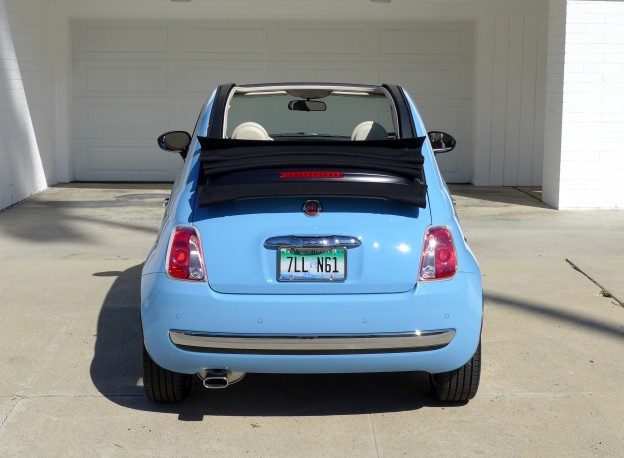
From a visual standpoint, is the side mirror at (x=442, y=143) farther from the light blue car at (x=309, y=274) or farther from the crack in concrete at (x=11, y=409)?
the crack in concrete at (x=11, y=409)

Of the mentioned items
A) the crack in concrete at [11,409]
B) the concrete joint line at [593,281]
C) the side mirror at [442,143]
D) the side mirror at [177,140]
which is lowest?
the concrete joint line at [593,281]

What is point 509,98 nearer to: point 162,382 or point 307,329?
point 162,382

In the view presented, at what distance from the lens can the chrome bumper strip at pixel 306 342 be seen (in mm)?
4605

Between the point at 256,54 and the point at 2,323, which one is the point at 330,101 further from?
the point at 2,323

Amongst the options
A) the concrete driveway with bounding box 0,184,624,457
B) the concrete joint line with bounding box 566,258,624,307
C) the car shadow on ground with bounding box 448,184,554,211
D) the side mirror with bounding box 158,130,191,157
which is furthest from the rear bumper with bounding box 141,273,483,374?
the car shadow on ground with bounding box 448,184,554,211

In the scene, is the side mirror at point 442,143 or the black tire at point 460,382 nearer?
the black tire at point 460,382

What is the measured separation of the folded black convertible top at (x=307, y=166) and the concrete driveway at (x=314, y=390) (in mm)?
1064

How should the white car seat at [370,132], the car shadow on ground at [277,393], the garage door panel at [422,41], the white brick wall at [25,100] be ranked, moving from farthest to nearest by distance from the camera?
the garage door panel at [422,41] → the white brick wall at [25,100] → the white car seat at [370,132] → the car shadow on ground at [277,393]

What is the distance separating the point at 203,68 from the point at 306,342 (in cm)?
1031

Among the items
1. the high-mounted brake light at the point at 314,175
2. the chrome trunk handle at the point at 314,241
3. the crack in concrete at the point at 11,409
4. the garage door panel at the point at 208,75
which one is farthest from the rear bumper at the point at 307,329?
the garage door panel at the point at 208,75

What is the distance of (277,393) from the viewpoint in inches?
212

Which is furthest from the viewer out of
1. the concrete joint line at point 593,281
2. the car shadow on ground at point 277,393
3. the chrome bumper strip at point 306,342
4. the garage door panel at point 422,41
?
the garage door panel at point 422,41

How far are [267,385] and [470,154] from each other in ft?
32.1

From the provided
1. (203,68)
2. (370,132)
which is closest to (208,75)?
(203,68)
